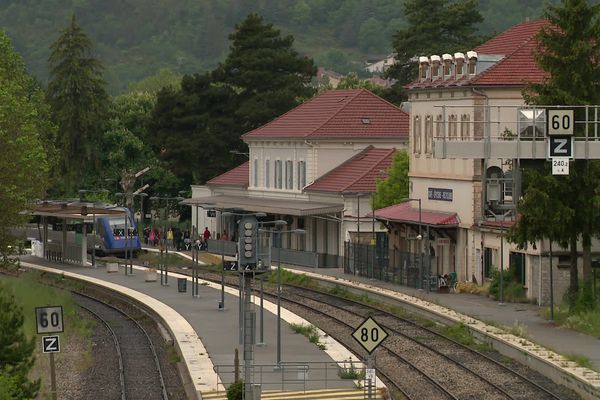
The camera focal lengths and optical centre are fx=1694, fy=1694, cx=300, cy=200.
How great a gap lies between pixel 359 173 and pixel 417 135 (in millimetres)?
12782

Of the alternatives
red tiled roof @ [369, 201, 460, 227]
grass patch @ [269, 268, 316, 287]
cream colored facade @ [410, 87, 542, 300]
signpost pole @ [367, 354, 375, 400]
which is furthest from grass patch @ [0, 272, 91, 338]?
signpost pole @ [367, 354, 375, 400]

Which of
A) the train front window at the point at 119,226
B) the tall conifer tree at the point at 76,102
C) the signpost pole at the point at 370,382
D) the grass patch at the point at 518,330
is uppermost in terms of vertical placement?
the tall conifer tree at the point at 76,102

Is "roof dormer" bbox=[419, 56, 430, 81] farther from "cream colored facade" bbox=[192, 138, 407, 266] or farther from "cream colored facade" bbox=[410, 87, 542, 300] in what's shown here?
"cream colored facade" bbox=[192, 138, 407, 266]

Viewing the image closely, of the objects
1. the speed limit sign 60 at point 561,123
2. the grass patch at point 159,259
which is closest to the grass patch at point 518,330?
the speed limit sign 60 at point 561,123

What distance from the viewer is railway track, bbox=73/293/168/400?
145ft

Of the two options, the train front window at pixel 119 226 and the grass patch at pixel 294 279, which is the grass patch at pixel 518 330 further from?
the train front window at pixel 119 226

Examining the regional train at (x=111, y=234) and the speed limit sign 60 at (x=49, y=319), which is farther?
the regional train at (x=111, y=234)

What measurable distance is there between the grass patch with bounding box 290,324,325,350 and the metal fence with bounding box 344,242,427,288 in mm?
12550

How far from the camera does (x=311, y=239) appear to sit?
91.4m

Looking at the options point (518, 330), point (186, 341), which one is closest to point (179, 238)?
point (186, 341)

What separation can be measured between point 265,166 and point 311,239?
11.7 meters

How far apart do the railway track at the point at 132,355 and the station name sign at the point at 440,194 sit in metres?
14.7

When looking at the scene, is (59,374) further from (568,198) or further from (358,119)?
(358,119)

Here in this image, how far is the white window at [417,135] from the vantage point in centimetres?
7631
